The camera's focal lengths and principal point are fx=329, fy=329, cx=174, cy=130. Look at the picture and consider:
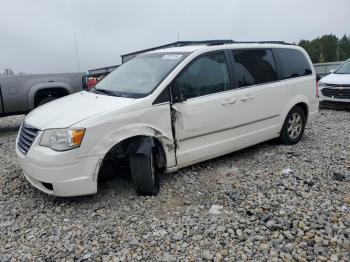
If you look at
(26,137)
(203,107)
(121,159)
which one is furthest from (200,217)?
(26,137)

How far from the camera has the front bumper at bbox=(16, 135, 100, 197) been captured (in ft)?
11.1

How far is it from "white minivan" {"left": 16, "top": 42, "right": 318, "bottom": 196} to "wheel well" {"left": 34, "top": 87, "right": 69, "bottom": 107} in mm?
3741

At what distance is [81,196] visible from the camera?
389 cm

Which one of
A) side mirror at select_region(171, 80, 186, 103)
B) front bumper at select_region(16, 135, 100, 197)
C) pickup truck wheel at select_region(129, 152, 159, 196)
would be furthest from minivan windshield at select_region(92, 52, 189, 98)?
front bumper at select_region(16, 135, 100, 197)

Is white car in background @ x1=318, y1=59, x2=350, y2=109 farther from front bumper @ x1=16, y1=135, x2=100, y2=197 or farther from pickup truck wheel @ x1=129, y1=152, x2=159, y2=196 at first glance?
front bumper @ x1=16, y1=135, x2=100, y2=197

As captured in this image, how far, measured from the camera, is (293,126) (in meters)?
5.76

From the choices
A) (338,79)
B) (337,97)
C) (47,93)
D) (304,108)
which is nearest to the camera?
(304,108)

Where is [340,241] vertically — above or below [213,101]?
below

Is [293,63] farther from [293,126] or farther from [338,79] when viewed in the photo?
[338,79]

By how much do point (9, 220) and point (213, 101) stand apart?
109 inches

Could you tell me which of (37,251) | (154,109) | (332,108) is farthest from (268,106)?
(332,108)

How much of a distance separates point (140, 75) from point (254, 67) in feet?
5.78

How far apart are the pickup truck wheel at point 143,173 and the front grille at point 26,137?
111 cm

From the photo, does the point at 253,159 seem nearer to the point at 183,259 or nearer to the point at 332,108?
the point at 183,259
